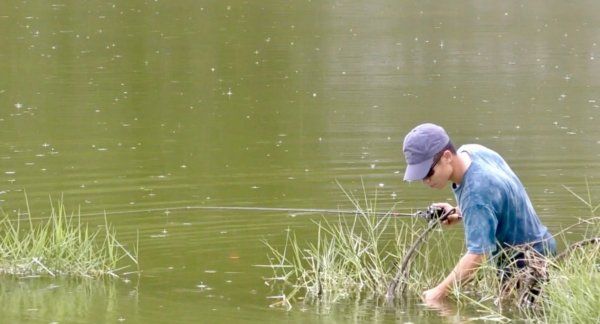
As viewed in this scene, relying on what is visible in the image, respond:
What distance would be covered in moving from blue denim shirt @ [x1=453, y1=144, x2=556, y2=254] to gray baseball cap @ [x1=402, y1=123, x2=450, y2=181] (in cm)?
22

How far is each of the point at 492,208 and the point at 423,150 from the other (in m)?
0.46

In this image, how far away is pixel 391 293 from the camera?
7777 millimetres

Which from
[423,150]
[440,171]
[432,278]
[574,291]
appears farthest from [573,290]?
[432,278]

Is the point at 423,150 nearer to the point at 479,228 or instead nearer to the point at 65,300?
the point at 479,228

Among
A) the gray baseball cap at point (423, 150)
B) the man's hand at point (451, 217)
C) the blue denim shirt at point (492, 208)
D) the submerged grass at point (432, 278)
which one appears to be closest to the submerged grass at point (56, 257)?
the submerged grass at point (432, 278)

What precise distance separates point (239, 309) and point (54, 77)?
12523 millimetres

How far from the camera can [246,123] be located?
15.5m

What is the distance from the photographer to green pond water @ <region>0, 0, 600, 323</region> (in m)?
8.27

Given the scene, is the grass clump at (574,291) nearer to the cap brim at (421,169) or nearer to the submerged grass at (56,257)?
the cap brim at (421,169)

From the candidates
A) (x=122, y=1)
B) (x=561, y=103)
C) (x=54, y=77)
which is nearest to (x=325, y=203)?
(x=561, y=103)

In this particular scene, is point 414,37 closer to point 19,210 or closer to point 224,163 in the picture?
point 224,163

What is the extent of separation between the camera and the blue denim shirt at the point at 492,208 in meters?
6.67

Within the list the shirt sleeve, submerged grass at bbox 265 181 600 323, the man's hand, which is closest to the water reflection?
submerged grass at bbox 265 181 600 323

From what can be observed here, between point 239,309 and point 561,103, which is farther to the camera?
point 561,103
